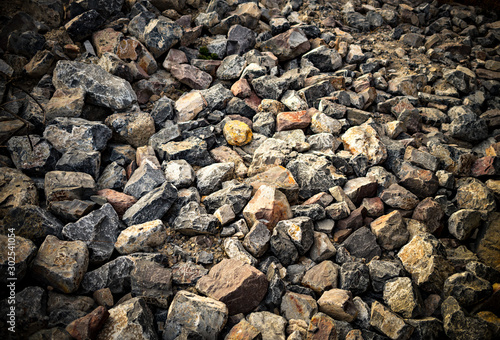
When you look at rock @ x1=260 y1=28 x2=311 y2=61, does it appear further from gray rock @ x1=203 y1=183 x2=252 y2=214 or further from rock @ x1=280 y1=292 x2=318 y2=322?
rock @ x1=280 y1=292 x2=318 y2=322

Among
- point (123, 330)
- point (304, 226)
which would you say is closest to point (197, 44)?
point (304, 226)

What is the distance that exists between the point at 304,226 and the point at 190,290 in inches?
53.2

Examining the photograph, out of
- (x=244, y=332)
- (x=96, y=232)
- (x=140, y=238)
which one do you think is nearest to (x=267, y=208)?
(x=244, y=332)

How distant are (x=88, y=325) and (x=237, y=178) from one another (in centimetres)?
237

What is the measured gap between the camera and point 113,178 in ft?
12.1

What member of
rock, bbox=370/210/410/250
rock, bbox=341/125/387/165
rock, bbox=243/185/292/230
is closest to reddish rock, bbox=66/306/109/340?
rock, bbox=243/185/292/230

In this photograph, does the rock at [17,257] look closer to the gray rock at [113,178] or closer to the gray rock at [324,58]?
the gray rock at [113,178]

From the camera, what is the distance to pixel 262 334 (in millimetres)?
2494

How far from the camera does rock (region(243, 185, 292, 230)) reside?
10.7 feet

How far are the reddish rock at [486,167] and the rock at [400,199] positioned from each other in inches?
50.5

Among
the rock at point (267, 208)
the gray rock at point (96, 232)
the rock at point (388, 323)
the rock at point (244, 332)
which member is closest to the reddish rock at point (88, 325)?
the gray rock at point (96, 232)

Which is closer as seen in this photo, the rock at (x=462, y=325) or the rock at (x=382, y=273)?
the rock at (x=462, y=325)

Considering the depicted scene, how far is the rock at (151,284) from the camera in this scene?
8.69 ft

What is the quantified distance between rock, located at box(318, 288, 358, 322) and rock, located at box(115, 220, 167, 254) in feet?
5.89
